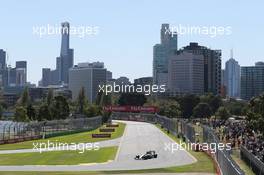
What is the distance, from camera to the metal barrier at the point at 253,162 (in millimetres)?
36850

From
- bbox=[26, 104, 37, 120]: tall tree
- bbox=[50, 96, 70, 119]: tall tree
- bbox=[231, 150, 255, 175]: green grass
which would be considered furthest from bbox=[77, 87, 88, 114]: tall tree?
bbox=[231, 150, 255, 175]: green grass

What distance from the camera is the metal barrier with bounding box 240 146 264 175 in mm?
36850

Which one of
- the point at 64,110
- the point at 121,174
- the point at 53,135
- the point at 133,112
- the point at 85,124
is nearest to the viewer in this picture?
the point at 121,174

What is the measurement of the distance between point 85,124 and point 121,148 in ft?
161

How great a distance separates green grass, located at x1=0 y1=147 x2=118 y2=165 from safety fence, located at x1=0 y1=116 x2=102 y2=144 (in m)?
15.3

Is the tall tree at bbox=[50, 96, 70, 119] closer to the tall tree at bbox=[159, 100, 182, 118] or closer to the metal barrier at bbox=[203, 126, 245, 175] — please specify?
the tall tree at bbox=[159, 100, 182, 118]

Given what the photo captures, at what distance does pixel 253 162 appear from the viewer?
41.7 metres

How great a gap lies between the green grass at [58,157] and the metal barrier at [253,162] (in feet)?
44.2

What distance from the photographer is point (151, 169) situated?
46750 mm

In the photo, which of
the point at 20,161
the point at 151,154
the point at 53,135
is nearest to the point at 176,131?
the point at 53,135

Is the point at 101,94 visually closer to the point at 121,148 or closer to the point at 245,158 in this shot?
the point at 121,148

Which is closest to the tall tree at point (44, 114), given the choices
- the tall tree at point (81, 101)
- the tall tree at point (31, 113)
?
the tall tree at point (31, 113)

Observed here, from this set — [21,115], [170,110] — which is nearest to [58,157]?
[21,115]

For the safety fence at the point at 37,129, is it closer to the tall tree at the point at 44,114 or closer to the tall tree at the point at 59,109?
the tall tree at the point at 44,114
